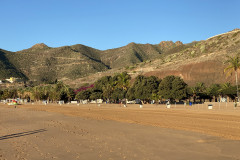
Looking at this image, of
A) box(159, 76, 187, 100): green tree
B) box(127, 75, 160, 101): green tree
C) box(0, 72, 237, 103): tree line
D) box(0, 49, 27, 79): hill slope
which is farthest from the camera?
box(0, 49, 27, 79): hill slope

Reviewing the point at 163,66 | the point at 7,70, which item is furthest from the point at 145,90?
the point at 7,70

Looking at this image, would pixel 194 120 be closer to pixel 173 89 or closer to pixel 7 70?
pixel 173 89

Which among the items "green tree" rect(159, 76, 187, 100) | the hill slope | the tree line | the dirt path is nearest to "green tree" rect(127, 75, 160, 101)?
the tree line

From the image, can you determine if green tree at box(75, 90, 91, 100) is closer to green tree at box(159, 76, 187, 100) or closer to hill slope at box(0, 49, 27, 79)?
green tree at box(159, 76, 187, 100)

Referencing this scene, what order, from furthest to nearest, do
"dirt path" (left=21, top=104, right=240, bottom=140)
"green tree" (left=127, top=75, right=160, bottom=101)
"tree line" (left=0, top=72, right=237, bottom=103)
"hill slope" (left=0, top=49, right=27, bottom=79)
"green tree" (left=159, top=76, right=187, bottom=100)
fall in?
1. "hill slope" (left=0, top=49, right=27, bottom=79)
2. "green tree" (left=127, top=75, right=160, bottom=101)
3. "tree line" (left=0, top=72, right=237, bottom=103)
4. "green tree" (left=159, top=76, right=187, bottom=100)
5. "dirt path" (left=21, top=104, right=240, bottom=140)

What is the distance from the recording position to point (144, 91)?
65.2 meters

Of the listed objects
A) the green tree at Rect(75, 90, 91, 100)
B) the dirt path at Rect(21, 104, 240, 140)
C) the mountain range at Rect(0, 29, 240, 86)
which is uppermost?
the mountain range at Rect(0, 29, 240, 86)

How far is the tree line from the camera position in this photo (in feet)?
198

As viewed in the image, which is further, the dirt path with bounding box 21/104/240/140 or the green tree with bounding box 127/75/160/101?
the green tree with bounding box 127/75/160/101

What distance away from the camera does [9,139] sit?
53.1ft

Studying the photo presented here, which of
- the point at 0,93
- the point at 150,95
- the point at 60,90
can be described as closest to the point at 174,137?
the point at 150,95

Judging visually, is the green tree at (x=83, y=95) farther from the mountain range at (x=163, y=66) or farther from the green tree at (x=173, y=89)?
the green tree at (x=173, y=89)

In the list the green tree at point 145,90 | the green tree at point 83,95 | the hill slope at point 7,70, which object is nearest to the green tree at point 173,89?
the green tree at point 145,90

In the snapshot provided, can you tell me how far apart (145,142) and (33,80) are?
570 ft
